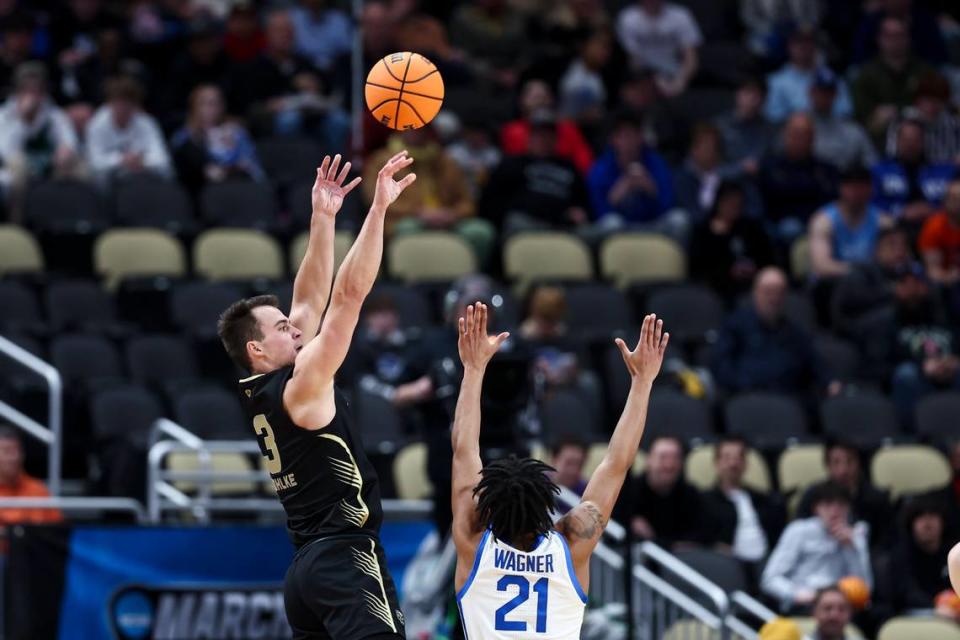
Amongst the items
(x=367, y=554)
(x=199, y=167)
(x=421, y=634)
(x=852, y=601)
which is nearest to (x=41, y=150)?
(x=199, y=167)

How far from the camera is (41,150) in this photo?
16000 mm

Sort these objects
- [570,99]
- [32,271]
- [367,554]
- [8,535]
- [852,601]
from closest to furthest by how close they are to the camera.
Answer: [367,554] < [8,535] < [852,601] < [32,271] < [570,99]

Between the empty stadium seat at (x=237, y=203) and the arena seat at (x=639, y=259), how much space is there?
2.97 metres

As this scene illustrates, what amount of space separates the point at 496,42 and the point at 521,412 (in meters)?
9.71

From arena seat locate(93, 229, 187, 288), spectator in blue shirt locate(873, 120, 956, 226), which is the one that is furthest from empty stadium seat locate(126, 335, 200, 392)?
spectator in blue shirt locate(873, 120, 956, 226)

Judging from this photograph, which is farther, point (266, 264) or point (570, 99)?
point (570, 99)

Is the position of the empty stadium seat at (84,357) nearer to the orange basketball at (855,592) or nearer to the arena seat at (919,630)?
the orange basketball at (855,592)

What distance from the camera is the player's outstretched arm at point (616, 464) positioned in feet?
22.7

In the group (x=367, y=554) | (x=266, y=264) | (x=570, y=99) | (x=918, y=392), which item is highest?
(x=570, y=99)

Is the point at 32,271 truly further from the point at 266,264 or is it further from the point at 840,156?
the point at 840,156

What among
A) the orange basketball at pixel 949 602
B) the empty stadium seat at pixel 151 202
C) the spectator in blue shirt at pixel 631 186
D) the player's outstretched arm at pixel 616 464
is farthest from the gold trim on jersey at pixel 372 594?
the spectator in blue shirt at pixel 631 186

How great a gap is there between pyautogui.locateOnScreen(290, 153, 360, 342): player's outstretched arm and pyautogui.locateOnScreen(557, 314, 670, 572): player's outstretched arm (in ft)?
4.45

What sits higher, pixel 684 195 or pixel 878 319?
pixel 684 195

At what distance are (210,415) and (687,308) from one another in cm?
438
